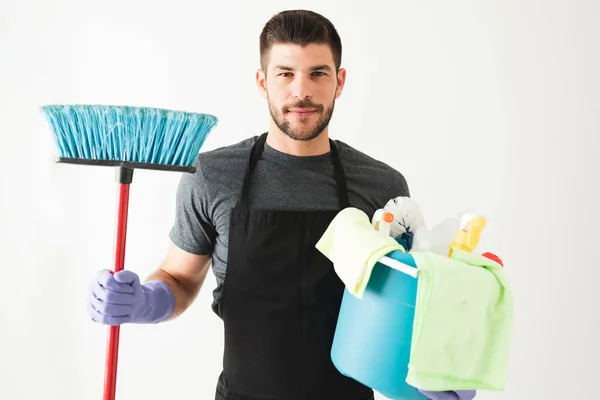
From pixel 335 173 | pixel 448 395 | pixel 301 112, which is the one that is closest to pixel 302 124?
pixel 301 112

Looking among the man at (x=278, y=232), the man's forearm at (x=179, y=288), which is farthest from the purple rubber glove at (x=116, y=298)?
the man's forearm at (x=179, y=288)

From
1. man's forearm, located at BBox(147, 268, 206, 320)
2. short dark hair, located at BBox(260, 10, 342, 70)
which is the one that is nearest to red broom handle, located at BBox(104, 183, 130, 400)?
man's forearm, located at BBox(147, 268, 206, 320)

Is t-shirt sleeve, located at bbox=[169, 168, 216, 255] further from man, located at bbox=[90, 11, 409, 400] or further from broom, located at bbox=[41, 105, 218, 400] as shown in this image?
broom, located at bbox=[41, 105, 218, 400]

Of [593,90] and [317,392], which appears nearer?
[317,392]

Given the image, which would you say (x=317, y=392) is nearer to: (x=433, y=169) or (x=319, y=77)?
(x=319, y=77)

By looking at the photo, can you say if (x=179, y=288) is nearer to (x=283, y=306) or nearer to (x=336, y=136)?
(x=283, y=306)

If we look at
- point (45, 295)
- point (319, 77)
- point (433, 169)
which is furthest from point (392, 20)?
point (45, 295)

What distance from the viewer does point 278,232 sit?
60.7 inches

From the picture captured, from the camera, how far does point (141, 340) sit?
2.36 metres

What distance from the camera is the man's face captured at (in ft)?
5.05

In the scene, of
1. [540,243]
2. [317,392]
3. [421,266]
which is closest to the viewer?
[421,266]

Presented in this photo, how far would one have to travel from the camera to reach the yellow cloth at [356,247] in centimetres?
116

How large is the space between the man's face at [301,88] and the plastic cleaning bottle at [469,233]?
1.59 ft

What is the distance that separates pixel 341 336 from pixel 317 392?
0.26m
